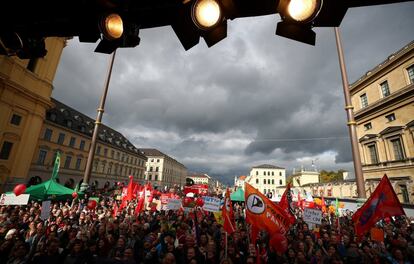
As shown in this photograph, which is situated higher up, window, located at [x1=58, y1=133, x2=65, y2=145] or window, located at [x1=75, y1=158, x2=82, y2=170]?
window, located at [x1=58, y1=133, x2=65, y2=145]

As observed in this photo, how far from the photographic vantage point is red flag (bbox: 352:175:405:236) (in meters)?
6.70

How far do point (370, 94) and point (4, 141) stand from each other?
4518cm

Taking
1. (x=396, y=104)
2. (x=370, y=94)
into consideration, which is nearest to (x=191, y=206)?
(x=396, y=104)

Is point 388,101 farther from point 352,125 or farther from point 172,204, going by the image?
point 172,204

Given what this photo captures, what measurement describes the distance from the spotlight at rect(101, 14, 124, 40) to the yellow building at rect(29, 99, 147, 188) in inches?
1496

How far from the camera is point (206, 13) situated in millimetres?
2863

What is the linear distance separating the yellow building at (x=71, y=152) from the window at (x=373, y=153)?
Result: 42735 mm

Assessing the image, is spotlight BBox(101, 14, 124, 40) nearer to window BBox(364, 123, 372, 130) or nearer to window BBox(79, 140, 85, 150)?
window BBox(364, 123, 372, 130)

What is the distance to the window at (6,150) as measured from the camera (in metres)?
21.6

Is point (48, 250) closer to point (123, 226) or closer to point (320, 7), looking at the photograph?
point (123, 226)

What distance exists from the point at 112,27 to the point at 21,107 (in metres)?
27.1

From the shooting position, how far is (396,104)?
80.4ft

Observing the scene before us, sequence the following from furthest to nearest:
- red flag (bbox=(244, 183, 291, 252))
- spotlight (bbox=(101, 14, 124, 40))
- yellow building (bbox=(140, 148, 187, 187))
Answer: yellow building (bbox=(140, 148, 187, 187)) → red flag (bbox=(244, 183, 291, 252)) → spotlight (bbox=(101, 14, 124, 40))

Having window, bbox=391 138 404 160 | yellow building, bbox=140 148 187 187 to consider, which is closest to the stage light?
window, bbox=391 138 404 160
